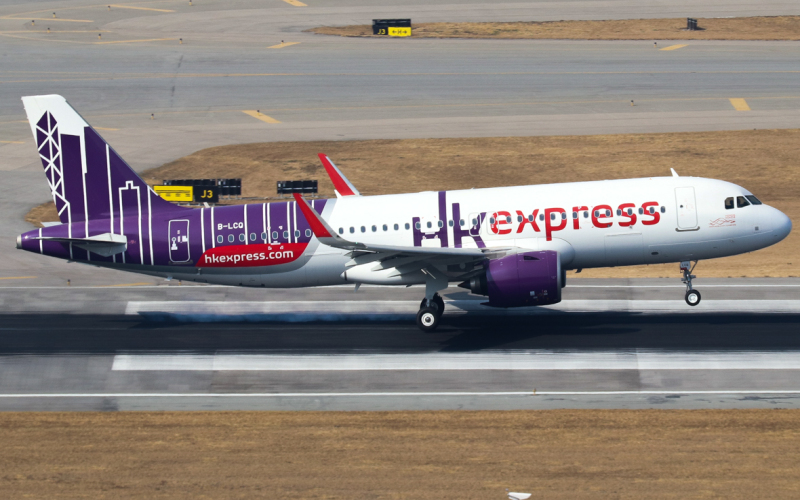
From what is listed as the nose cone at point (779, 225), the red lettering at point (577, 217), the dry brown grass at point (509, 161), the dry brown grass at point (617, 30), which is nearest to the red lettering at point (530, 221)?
the red lettering at point (577, 217)

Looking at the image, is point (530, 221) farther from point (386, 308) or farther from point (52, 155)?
point (52, 155)

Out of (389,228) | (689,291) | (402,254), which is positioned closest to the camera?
(402,254)

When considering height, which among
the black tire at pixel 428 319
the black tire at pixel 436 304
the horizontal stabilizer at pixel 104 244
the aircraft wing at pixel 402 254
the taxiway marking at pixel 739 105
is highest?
the taxiway marking at pixel 739 105

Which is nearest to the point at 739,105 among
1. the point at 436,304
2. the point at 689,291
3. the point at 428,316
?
the point at 689,291

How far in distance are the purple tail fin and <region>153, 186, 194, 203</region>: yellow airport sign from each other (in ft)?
61.3

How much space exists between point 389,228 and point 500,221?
412 cm

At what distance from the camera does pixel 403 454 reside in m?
24.1

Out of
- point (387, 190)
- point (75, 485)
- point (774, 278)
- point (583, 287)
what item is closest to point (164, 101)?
point (387, 190)

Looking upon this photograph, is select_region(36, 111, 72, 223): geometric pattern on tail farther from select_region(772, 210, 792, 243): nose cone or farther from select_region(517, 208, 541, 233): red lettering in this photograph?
select_region(772, 210, 792, 243): nose cone

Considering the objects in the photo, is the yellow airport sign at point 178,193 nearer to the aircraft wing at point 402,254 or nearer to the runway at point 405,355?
the runway at point 405,355

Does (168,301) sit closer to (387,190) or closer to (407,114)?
Result: (387,190)

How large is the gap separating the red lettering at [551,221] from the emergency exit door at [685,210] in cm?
422

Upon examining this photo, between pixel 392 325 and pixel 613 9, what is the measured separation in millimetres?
82375

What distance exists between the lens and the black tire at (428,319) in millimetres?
33906
